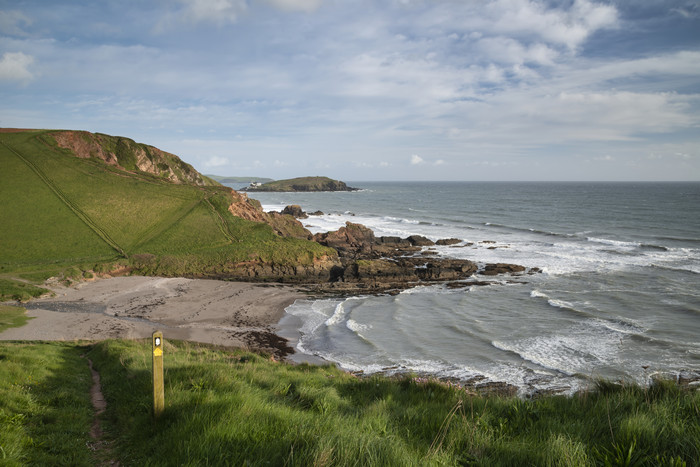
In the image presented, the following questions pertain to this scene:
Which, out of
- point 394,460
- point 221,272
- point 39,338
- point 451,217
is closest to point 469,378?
point 394,460

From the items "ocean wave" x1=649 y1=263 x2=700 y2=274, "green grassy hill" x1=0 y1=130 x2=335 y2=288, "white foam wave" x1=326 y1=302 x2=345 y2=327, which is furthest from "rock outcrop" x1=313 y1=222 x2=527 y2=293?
"ocean wave" x1=649 y1=263 x2=700 y2=274

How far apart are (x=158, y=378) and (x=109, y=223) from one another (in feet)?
A: 167

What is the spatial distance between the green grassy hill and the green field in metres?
33.1

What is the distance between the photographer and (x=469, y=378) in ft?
57.2

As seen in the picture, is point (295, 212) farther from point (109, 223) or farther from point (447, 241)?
point (109, 223)

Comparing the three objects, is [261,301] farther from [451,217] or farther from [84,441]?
[451,217]

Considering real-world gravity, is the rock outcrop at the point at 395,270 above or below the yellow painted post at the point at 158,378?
below

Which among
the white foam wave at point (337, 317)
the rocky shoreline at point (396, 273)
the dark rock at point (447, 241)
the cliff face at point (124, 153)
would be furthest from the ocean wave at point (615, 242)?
the cliff face at point (124, 153)

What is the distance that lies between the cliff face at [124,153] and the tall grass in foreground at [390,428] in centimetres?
6444

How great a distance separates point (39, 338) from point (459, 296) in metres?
28.4

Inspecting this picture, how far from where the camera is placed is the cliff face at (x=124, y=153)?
65.8 m

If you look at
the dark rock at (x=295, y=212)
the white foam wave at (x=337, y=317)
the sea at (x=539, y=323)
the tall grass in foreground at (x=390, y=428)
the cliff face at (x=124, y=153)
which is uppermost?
the cliff face at (x=124, y=153)

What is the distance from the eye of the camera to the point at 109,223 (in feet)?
160

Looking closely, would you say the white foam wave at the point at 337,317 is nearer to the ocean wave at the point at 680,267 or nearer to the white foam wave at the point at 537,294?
the white foam wave at the point at 537,294
